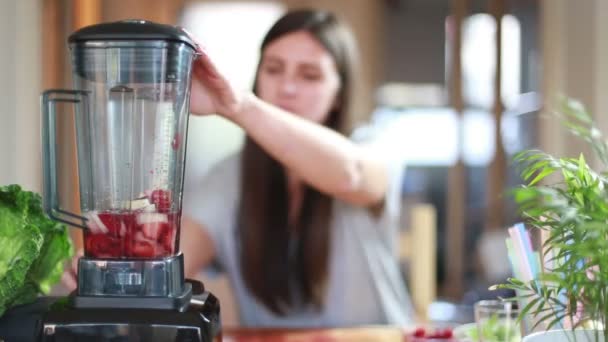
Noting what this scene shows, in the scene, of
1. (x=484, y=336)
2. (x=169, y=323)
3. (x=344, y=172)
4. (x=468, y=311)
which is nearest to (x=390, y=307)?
(x=468, y=311)

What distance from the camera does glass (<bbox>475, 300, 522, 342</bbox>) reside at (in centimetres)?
79

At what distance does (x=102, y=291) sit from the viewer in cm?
66

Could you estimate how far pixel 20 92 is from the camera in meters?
2.66

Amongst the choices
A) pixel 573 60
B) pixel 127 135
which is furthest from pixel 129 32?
pixel 573 60

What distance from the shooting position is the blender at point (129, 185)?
0.64 meters

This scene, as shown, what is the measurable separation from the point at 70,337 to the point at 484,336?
18.6 inches

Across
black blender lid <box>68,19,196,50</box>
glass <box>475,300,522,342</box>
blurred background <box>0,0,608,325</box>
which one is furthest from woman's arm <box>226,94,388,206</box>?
blurred background <box>0,0,608,325</box>

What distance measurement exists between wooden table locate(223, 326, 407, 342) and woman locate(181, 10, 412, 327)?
0.27 metres

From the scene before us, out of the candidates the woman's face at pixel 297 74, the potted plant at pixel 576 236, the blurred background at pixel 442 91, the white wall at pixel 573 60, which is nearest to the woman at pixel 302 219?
the woman's face at pixel 297 74

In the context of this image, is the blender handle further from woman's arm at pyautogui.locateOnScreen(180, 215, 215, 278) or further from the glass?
woman's arm at pyautogui.locateOnScreen(180, 215, 215, 278)

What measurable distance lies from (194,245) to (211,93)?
74 centimetres

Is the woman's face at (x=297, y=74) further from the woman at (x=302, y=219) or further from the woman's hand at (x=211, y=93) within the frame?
the woman's hand at (x=211, y=93)

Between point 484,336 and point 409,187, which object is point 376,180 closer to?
point 484,336

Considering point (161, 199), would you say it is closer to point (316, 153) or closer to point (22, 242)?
point (22, 242)
